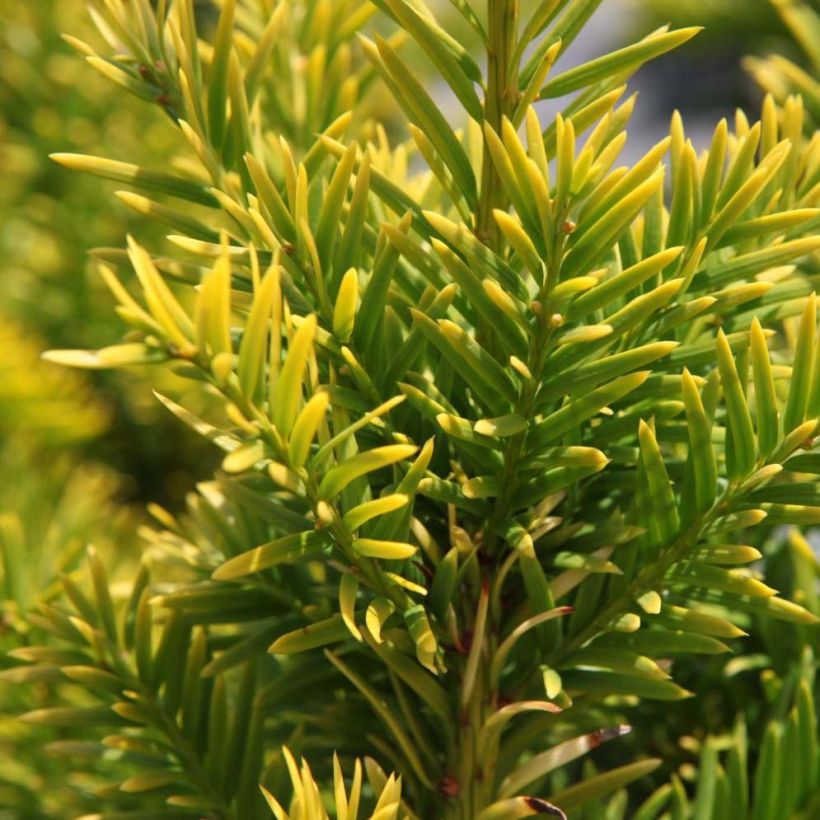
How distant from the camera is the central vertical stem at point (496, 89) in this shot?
0.81 ft

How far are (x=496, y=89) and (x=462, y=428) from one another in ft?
0.27

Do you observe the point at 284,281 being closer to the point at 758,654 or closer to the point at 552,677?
the point at 552,677

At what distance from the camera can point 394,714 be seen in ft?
0.96

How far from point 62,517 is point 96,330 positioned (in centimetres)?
30

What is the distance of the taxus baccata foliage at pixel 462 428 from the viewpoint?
222mm

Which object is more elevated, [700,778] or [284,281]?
[284,281]

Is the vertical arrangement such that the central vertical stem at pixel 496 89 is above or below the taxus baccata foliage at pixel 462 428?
above

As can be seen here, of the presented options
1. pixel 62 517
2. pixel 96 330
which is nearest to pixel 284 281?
pixel 62 517

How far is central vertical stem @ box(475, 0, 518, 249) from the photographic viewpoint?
25 centimetres

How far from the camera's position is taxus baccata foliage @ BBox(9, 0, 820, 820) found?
0.22 m

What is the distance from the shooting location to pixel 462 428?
236 millimetres

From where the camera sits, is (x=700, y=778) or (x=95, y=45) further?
(x=95, y=45)

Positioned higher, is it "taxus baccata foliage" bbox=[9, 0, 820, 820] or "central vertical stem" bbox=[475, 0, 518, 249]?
"central vertical stem" bbox=[475, 0, 518, 249]

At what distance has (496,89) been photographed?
10.0 inches
